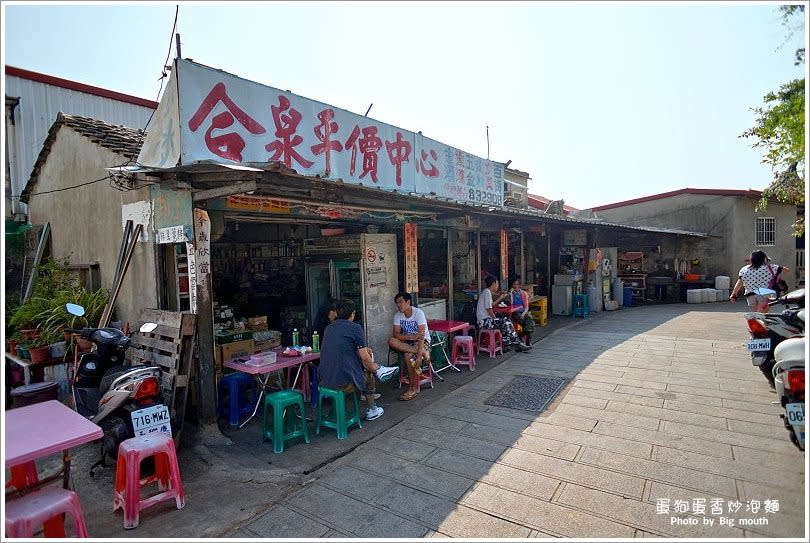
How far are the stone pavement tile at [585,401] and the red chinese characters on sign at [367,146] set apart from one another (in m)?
4.37

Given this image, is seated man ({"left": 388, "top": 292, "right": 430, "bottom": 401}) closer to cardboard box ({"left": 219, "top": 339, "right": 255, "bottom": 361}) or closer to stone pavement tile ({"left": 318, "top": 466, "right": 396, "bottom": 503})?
cardboard box ({"left": 219, "top": 339, "right": 255, "bottom": 361})

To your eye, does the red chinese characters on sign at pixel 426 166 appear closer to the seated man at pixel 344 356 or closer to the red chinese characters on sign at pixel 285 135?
the red chinese characters on sign at pixel 285 135

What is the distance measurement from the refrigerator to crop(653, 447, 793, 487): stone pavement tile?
435 centimetres

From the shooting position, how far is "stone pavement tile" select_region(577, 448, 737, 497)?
384 cm

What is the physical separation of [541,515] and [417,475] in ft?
3.95

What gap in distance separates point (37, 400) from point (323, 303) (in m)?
4.19

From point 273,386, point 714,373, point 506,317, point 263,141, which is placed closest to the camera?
point 263,141

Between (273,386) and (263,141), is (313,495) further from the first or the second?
(263,141)

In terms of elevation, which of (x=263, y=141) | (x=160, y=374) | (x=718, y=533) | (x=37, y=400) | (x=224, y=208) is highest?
(x=263, y=141)

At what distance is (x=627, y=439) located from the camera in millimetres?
4832

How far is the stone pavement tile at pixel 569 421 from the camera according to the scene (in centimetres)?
522

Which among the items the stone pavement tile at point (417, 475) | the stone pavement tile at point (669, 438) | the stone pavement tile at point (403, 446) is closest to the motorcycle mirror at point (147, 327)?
the stone pavement tile at point (417, 475)

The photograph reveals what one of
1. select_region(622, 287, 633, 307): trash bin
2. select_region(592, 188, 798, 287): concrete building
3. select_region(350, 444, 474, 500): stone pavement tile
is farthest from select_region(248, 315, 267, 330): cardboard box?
select_region(592, 188, 798, 287): concrete building

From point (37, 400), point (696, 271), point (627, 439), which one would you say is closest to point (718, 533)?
point (627, 439)
